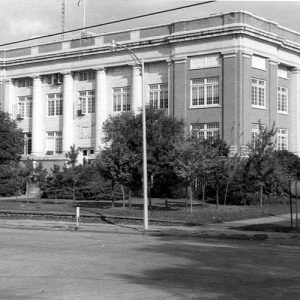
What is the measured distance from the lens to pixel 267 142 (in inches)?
1268

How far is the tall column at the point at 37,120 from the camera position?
60469mm

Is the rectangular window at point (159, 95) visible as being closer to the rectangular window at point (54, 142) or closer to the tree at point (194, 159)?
the rectangular window at point (54, 142)

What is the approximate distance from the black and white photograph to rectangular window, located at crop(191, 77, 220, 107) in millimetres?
101

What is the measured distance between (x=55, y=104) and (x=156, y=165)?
3162 cm

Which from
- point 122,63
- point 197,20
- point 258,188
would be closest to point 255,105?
point 197,20

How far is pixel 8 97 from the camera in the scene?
6300 centimetres

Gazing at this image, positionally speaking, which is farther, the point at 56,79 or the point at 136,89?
the point at 56,79

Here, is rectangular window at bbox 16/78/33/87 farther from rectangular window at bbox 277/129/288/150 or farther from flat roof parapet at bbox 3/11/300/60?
rectangular window at bbox 277/129/288/150

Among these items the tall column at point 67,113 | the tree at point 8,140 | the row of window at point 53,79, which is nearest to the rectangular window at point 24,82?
the row of window at point 53,79

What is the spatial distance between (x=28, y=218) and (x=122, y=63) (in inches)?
1108

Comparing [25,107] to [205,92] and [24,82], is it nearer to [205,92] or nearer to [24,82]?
[24,82]

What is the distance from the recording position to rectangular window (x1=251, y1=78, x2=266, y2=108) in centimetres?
4959

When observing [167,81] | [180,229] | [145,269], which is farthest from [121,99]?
[145,269]

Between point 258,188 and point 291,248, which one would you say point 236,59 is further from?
point 291,248
